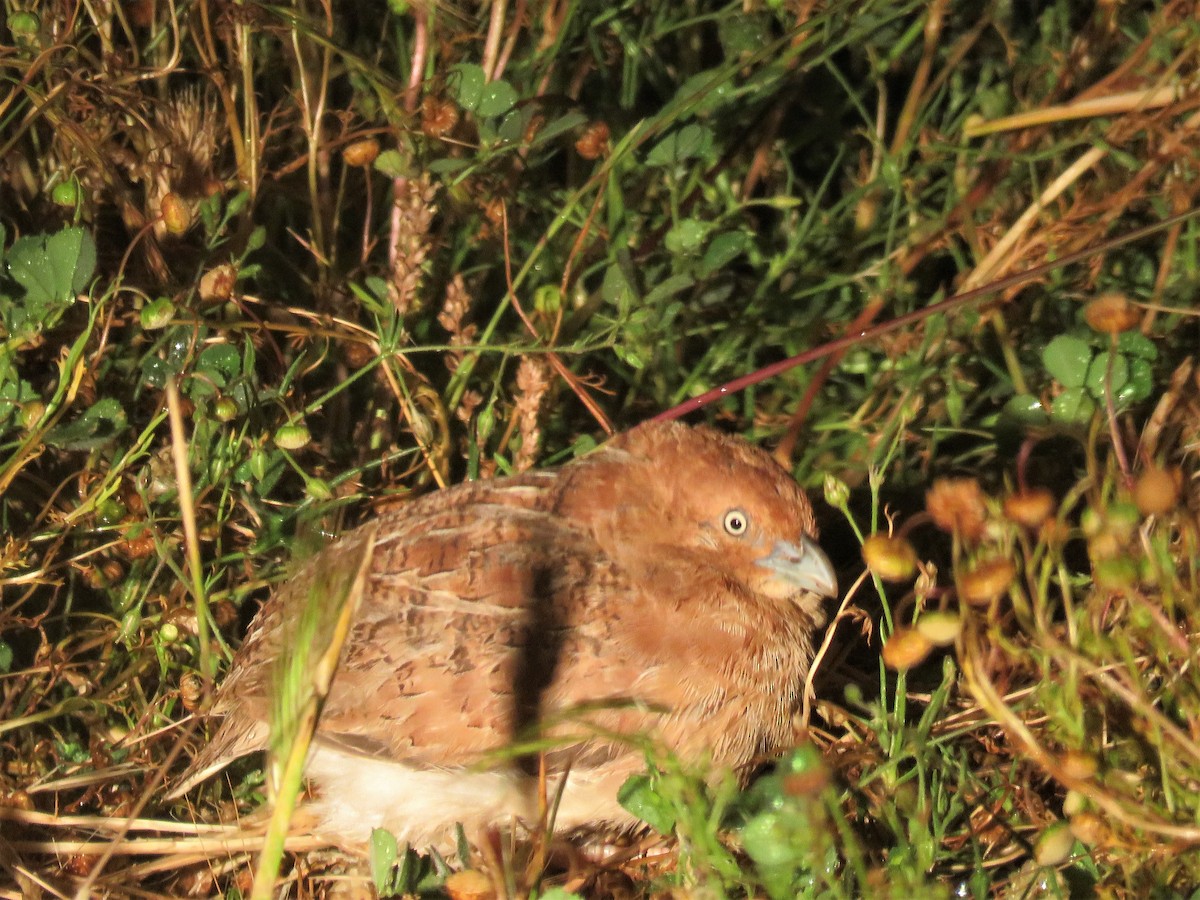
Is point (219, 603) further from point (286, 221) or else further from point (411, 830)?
point (286, 221)

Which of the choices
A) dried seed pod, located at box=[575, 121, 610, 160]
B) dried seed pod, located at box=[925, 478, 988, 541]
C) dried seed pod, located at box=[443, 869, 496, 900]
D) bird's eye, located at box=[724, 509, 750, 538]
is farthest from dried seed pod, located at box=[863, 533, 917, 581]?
dried seed pod, located at box=[575, 121, 610, 160]

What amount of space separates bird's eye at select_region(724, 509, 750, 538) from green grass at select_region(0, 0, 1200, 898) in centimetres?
20

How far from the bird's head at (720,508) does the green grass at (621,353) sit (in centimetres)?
14

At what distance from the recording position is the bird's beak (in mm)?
3051

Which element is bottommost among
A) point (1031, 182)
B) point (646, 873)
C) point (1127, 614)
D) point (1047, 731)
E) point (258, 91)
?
point (646, 873)

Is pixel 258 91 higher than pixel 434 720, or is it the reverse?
pixel 258 91

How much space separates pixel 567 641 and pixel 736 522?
1.67ft

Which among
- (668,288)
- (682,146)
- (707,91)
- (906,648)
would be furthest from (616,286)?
(906,648)

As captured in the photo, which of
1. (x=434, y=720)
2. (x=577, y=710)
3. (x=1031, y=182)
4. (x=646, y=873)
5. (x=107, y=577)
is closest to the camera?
(x=577, y=710)

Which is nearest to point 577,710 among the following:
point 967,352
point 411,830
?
point 411,830

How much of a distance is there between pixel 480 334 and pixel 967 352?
4.86ft

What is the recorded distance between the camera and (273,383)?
11.9 feet

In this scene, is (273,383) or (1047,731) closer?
(1047,731)

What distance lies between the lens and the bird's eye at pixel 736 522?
310cm
